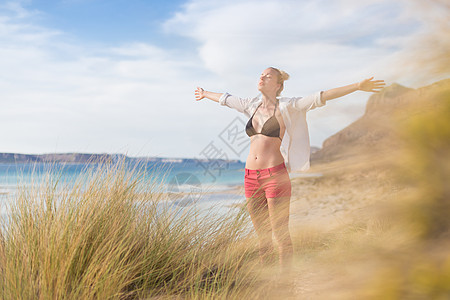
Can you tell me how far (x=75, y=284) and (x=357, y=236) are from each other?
2.06 meters

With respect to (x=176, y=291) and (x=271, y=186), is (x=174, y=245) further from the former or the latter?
(x=271, y=186)

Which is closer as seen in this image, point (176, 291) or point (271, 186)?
point (176, 291)

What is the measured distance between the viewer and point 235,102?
373 cm

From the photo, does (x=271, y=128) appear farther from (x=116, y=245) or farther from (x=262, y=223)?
(x=116, y=245)

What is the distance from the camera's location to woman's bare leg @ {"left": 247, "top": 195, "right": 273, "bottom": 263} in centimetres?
296

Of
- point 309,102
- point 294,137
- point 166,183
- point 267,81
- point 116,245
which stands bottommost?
point 116,245

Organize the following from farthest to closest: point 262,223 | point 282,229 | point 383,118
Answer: point 262,223 < point 282,229 < point 383,118

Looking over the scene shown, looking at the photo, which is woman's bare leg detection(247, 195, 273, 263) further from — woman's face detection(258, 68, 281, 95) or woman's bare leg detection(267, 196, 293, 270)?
woman's face detection(258, 68, 281, 95)

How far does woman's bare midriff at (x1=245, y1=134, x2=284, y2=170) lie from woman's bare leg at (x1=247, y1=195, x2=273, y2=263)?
278 mm

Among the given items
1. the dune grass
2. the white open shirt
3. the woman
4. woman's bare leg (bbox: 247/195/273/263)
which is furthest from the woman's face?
the dune grass

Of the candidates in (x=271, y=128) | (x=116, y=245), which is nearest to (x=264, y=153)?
(x=271, y=128)

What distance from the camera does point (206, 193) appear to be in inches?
141

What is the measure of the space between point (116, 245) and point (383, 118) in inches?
86.2

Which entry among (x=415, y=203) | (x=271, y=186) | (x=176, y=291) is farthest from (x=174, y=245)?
(x=415, y=203)
